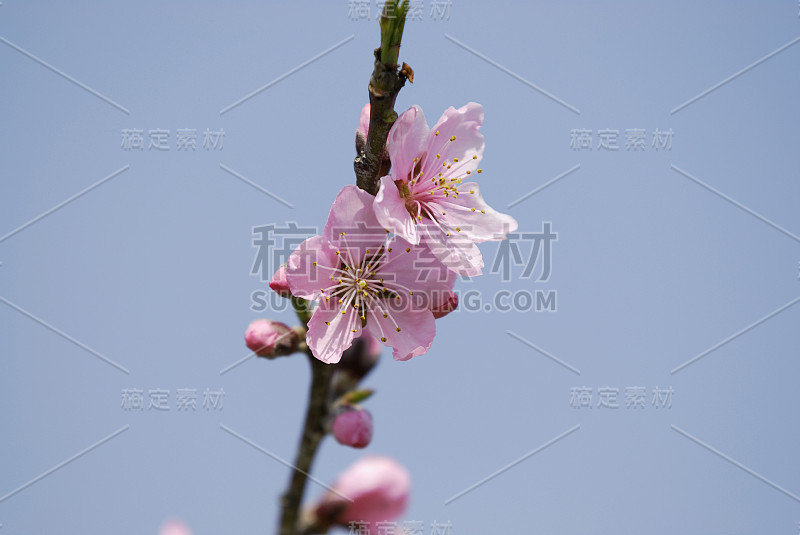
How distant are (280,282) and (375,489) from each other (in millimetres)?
1334

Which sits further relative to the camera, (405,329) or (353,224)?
(405,329)

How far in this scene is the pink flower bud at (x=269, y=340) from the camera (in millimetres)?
2219

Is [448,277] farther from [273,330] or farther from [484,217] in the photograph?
[273,330]

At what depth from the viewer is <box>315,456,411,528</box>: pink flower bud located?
2.84 m

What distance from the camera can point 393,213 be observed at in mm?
1968

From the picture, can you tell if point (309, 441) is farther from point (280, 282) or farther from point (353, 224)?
point (353, 224)

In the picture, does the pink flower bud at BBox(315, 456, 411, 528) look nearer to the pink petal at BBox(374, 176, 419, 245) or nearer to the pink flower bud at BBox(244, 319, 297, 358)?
the pink flower bud at BBox(244, 319, 297, 358)

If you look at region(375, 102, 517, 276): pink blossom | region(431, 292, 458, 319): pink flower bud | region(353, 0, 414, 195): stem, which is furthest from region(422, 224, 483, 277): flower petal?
region(353, 0, 414, 195): stem

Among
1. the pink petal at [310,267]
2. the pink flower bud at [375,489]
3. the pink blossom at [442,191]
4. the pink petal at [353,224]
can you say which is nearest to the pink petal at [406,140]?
the pink blossom at [442,191]

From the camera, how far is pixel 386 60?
1.80m

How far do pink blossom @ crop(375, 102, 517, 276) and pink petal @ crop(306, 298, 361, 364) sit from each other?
0.38 metres

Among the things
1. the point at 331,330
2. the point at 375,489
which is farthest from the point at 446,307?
the point at 375,489

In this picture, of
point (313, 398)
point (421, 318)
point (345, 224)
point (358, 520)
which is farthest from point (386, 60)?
point (358, 520)

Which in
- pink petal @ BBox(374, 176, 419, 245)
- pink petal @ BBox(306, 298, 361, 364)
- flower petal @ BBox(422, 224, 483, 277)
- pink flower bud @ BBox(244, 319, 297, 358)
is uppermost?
pink petal @ BBox(374, 176, 419, 245)
